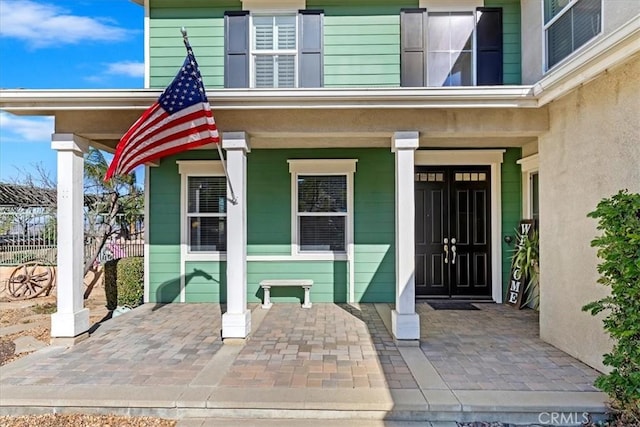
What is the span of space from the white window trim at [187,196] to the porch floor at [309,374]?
1583 mm

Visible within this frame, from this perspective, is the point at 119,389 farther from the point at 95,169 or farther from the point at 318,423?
the point at 95,169

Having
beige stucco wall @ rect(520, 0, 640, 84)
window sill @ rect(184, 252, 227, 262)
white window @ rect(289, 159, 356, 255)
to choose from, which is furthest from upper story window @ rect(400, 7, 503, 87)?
window sill @ rect(184, 252, 227, 262)

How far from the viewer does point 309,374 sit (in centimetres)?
372

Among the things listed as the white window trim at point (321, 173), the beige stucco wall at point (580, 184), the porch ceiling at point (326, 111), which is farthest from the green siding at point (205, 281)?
the beige stucco wall at point (580, 184)

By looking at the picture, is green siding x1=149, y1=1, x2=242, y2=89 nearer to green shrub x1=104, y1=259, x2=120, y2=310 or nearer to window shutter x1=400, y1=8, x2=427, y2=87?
window shutter x1=400, y1=8, x2=427, y2=87

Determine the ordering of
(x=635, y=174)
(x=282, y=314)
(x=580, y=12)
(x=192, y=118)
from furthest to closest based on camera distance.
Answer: (x=282, y=314) → (x=580, y=12) → (x=192, y=118) → (x=635, y=174)

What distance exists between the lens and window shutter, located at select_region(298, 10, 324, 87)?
6.25 metres

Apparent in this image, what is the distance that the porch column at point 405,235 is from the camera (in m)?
4.59

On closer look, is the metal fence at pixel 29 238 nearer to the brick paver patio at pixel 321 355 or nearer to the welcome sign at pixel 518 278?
the brick paver patio at pixel 321 355

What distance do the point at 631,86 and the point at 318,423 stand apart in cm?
415

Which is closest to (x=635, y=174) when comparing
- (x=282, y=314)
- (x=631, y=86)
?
(x=631, y=86)

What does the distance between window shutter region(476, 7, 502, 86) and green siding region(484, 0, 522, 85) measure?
0.29ft

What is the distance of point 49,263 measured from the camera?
29.5ft

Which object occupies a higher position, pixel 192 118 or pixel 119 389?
pixel 192 118
